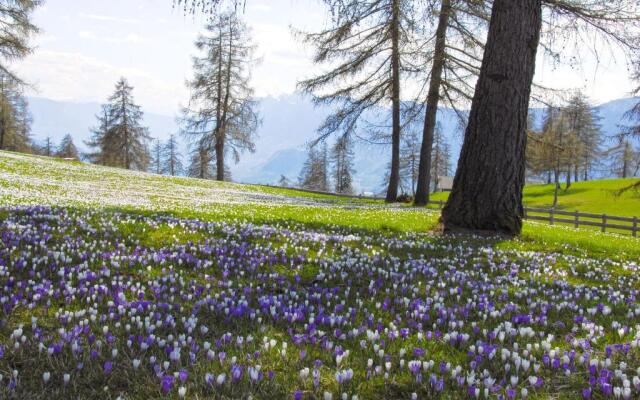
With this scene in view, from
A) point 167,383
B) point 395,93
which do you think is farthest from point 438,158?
point 167,383

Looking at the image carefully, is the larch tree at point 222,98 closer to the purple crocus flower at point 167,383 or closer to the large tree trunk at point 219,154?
the large tree trunk at point 219,154

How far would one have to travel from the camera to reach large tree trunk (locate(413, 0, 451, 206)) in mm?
21469

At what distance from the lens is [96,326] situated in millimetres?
3557

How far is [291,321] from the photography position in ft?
13.1

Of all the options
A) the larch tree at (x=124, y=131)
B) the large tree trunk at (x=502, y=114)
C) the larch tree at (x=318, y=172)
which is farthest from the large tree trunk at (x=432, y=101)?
the larch tree at (x=318, y=172)

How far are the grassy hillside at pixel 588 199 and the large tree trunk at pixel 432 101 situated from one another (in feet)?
102

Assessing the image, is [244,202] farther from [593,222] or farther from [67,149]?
[67,149]

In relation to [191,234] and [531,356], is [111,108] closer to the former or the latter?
[191,234]

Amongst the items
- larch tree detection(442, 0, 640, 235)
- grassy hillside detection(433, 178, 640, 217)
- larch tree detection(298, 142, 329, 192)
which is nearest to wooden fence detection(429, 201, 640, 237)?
larch tree detection(442, 0, 640, 235)

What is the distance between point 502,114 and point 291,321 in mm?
7683

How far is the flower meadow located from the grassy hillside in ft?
160

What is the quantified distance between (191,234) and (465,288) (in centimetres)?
459

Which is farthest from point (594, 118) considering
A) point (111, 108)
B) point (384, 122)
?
point (111, 108)

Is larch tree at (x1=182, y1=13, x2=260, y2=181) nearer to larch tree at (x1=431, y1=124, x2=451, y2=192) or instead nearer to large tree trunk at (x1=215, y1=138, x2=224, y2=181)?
large tree trunk at (x1=215, y1=138, x2=224, y2=181)
